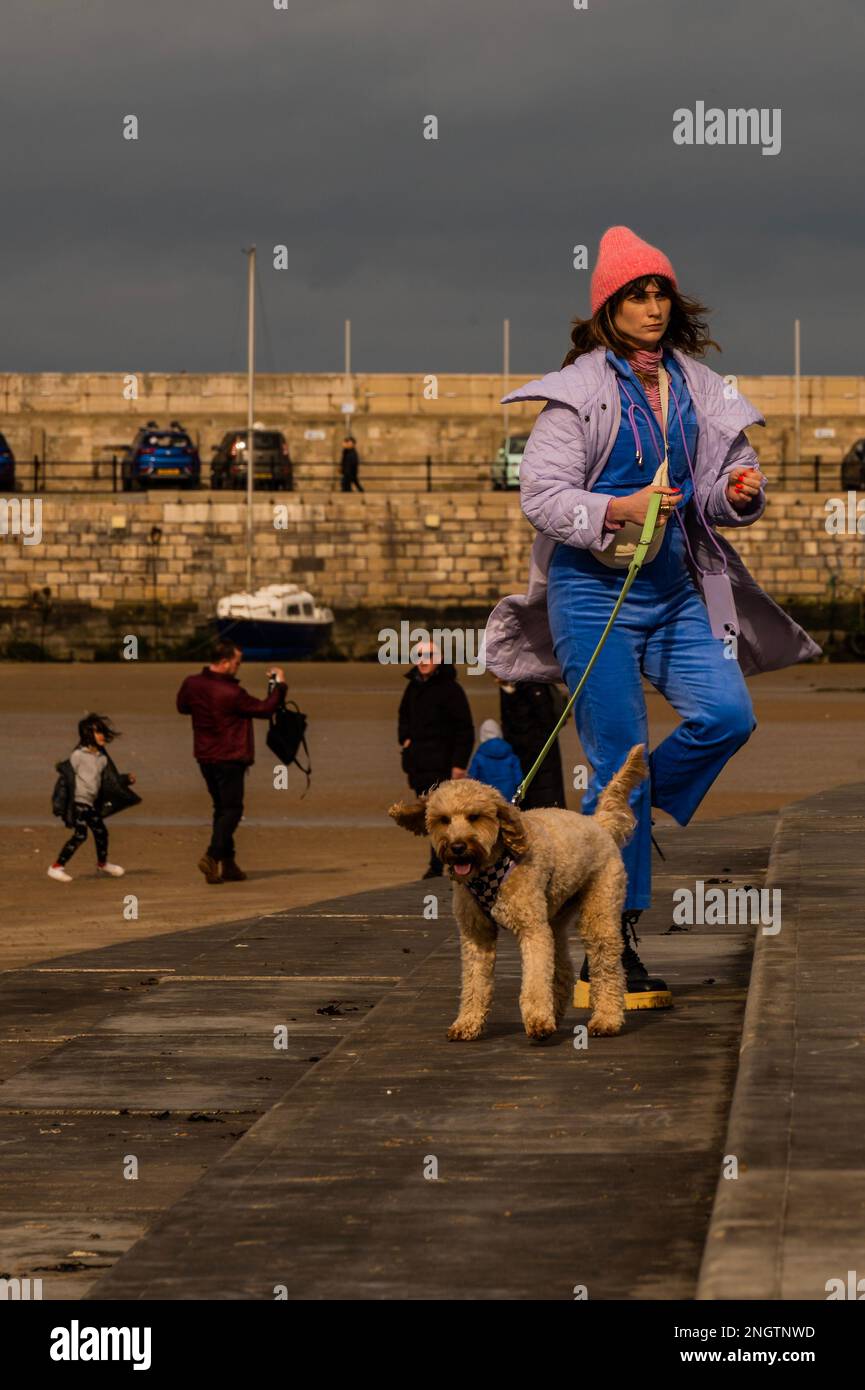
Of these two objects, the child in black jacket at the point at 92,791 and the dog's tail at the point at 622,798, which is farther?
the child in black jacket at the point at 92,791

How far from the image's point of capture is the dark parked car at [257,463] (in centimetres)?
4697

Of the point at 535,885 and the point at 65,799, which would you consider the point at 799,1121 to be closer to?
the point at 535,885

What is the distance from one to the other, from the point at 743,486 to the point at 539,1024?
1526 millimetres

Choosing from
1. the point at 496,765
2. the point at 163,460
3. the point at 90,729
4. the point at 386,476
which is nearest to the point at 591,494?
the point at 496,765

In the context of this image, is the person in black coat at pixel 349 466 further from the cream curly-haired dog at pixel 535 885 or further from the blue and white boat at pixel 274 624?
the cream curly-haired dog at pixel 535 885

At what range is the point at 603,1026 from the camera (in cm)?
588

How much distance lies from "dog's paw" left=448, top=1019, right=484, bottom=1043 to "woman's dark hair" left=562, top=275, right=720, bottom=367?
180 cm

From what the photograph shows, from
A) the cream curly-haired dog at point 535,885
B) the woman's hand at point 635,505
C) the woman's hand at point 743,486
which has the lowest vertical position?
the cream curly-haired dog at point 535,885

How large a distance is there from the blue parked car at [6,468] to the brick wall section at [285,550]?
1327 millimetres

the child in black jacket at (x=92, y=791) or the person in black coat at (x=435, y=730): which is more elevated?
the person in black coat at (x=435, y=730)

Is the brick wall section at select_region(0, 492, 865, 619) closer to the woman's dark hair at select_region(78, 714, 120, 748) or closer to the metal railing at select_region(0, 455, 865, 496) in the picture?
the metal railing at select_region(0, 455, 865, 496)

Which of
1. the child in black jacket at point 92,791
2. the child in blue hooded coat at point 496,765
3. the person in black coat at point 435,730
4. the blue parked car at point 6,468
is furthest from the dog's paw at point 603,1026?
the blue parked car at point 6,468

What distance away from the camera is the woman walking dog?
6.08 meters
